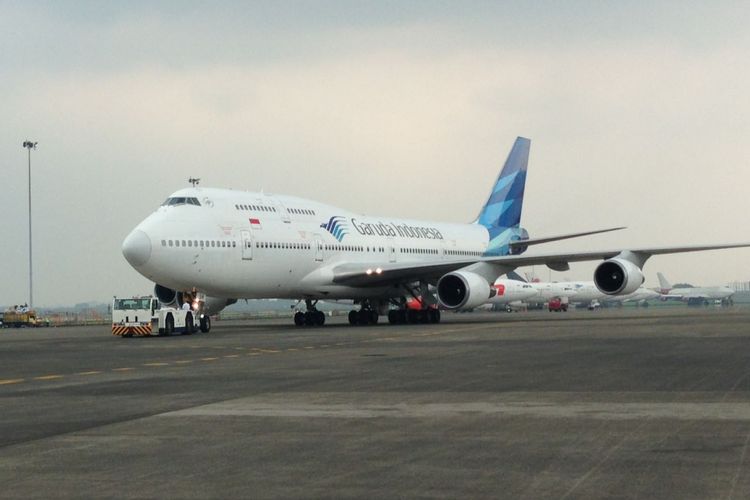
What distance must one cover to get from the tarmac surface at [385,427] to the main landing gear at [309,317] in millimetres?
25025

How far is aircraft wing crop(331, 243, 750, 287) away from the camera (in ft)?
142

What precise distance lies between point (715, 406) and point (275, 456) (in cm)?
587

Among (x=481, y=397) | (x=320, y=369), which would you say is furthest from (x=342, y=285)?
(x=481, y=397)

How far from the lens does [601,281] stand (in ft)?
143

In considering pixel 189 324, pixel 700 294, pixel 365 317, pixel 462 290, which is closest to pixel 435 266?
pixel 462 290

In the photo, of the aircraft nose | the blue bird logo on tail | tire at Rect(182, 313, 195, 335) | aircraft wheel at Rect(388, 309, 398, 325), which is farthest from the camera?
aircraft wheel at Rect(388, 309, 398, 325)

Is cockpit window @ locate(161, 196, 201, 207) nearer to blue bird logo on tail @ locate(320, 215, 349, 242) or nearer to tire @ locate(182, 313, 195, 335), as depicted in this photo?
tire @ locate(182, 313, 195, 335)

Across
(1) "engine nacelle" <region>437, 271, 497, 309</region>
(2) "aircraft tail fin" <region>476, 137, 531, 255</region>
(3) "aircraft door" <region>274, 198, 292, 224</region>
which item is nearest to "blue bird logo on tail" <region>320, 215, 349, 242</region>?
(3) "aircraft door" <region>274, 198, 292, 224</region>

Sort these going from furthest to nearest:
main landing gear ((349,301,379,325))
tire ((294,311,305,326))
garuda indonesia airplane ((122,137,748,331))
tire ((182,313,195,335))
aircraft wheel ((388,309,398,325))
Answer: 1. main landing gear ((349,301,379,325))
2. tire ((294,311,305,326))
3. aircraft wheel ((388,309,398,325))
4. tire ((182,313,195,335))
5. garuda indonesia airplane ((122,137,748,331))

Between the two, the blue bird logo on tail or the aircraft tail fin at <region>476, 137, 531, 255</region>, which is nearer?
the blue bird logo on tail

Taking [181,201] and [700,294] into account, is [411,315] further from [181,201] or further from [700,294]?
[700,294]

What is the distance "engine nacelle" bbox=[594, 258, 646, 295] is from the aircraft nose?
731 inches

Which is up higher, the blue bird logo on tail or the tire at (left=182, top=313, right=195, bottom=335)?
the blue bird logo on tail

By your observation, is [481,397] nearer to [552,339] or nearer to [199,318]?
[552,339]
